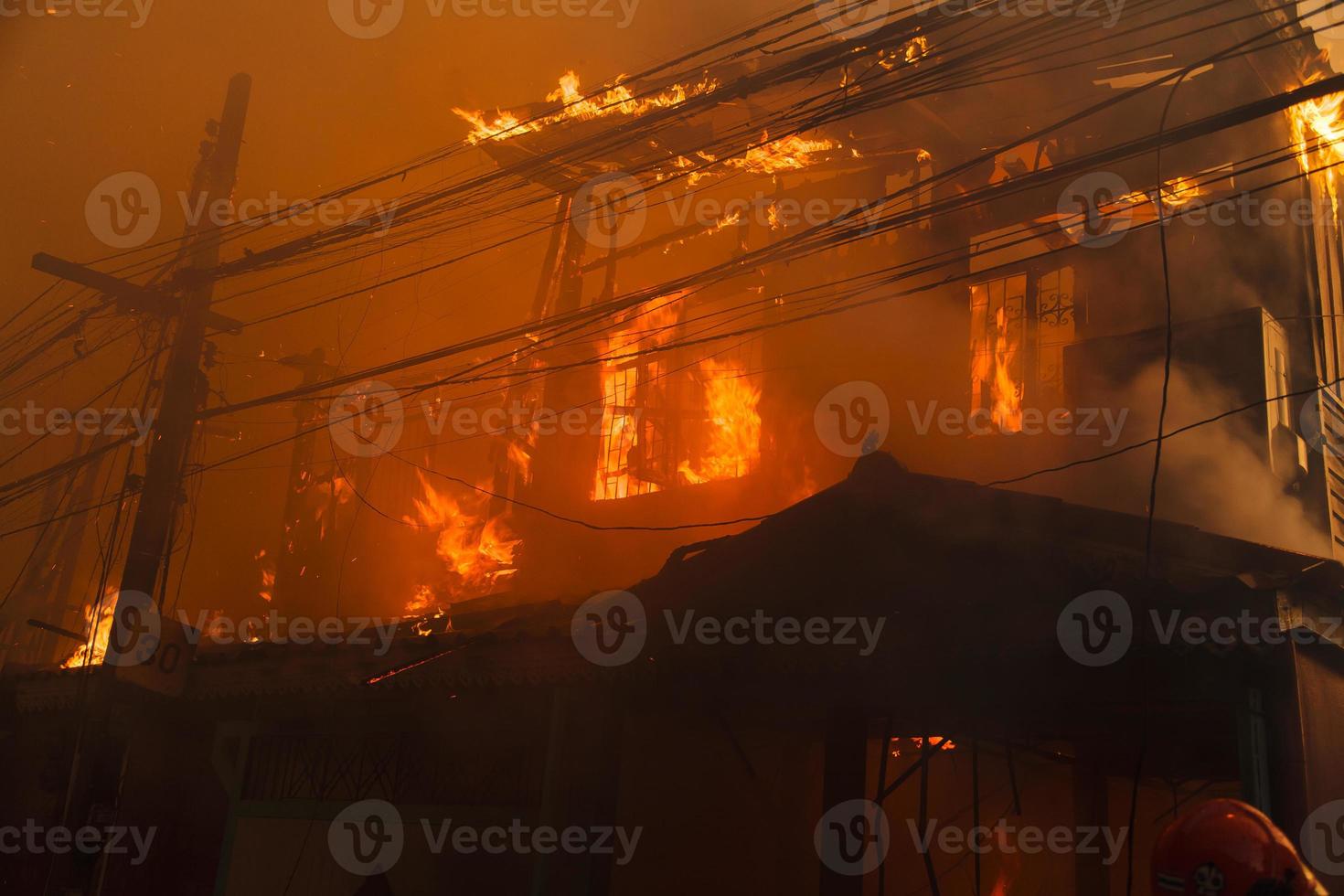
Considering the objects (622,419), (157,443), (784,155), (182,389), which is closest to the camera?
(157,443)

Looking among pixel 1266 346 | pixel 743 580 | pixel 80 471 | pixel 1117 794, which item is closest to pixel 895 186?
pixel 1266 346

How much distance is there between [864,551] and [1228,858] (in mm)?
3678

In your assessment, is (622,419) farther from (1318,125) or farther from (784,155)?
(1318,125)

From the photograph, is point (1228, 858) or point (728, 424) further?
point (728, 424)

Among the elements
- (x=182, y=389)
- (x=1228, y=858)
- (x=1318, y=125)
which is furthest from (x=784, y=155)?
(x=1228, y=858)

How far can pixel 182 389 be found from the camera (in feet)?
38.2

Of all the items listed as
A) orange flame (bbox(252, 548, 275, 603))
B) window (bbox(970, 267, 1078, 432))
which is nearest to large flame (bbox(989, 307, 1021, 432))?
window (bbox(970, 267, 1078, 432))

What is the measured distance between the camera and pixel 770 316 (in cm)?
2053

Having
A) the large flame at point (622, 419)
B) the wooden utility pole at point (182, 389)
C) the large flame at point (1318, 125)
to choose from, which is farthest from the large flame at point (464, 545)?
the large flame at point (1318, 125)

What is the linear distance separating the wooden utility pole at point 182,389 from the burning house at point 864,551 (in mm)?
196

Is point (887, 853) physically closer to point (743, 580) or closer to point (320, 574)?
point (743, 580)

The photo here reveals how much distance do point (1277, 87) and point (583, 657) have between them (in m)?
12.3

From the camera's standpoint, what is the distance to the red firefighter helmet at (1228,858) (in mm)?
4180

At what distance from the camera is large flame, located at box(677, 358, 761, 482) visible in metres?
21.2
